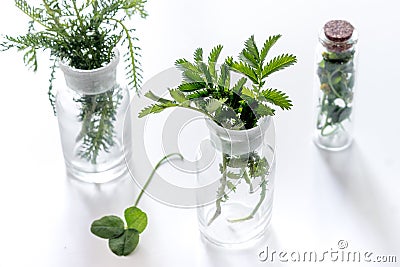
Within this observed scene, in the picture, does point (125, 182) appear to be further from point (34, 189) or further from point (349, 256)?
point (349, 256)

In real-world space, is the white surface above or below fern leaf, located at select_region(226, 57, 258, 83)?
below

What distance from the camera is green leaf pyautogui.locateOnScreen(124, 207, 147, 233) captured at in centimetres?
139

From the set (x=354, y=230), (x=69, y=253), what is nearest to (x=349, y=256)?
(x=354, y=230)

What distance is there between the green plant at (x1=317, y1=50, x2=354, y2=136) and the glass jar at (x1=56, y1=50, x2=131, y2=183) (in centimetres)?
34

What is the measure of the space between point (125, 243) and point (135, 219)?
0.04m

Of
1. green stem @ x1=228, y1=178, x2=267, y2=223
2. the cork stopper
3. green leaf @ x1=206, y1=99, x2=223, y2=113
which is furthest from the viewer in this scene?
the cork stopper

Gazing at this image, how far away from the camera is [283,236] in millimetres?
1395

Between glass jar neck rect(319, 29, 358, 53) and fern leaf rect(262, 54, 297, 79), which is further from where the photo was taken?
glass jar neck rect(319, 29, 358, 53)

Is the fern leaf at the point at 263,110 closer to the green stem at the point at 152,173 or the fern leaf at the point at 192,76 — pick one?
the fern leaf at the point at 192,76

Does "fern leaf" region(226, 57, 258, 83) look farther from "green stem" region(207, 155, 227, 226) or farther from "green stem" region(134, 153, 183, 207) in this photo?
"green stem" region(134, 153, 183, 207)

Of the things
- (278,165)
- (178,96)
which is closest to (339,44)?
(278,165)

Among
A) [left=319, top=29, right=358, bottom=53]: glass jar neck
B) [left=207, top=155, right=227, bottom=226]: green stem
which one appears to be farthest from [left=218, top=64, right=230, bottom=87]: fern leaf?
[left=319, top=29, right=358, bottom=53]: glass jar neck

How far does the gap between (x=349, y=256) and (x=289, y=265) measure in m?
0.10

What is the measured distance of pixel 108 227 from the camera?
4.54 feet
